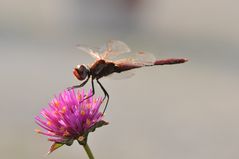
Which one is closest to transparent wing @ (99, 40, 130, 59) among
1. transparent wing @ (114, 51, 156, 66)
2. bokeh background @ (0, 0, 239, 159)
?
transparent wing @ (114, 51, 156, 66)

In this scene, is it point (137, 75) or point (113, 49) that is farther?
point (137, 75)

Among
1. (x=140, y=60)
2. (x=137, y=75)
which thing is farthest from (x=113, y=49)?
(x=137, y=75)

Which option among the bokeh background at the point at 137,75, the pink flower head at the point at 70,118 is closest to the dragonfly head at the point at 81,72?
the pink flower head at the point at 70,118

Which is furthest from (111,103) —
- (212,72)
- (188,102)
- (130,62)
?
(130,62)

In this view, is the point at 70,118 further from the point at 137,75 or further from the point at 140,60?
the point at 137,75

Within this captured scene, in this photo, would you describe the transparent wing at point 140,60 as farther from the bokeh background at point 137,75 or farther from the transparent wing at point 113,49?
the bokeh background at point 137,75

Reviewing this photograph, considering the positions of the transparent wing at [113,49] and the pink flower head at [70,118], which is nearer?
the pink flower head at [70,118]
